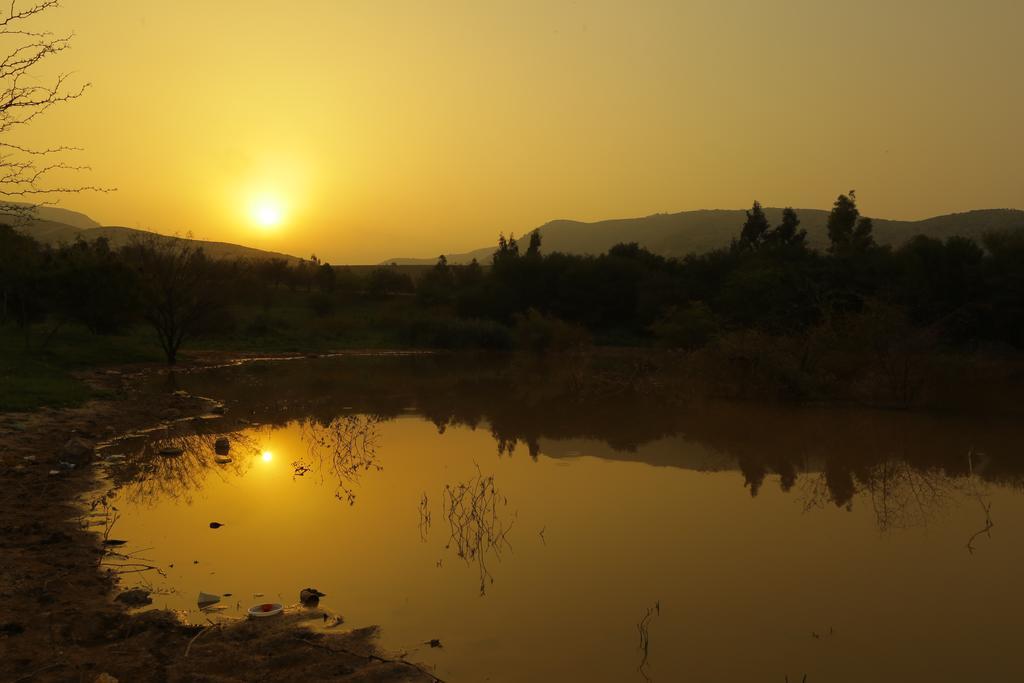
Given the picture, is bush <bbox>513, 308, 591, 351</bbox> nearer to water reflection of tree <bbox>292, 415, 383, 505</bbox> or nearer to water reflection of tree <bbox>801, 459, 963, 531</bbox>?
water reflection of tree <bbox>292, 415, 383, 505</bbox>

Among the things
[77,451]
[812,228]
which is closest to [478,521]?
[77,451]

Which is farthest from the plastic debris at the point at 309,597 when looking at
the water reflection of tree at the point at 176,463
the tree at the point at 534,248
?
the tree at the point at 534,248

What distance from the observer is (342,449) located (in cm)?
1382

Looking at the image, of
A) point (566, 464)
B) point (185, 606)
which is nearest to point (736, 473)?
point (566, 464)

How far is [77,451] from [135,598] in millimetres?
6251

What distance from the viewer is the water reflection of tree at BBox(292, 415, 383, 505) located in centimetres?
1165

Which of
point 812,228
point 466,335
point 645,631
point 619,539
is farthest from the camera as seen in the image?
point 812,228

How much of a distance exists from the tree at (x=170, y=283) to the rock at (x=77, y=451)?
17.4m

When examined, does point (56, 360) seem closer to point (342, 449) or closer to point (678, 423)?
point (342, 449)

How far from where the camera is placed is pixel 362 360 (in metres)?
34.8

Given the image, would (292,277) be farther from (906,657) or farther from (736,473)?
(906,657)

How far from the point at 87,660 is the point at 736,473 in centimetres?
957

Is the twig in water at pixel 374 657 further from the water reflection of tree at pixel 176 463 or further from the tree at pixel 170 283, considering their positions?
the tree at pixel 170 283

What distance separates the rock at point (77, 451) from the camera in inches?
442
